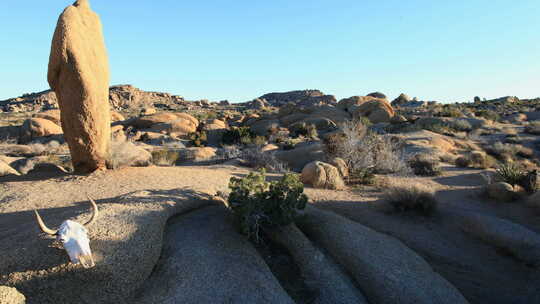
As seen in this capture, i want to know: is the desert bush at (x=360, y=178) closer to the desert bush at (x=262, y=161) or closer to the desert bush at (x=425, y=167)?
the desert bush at (x=425, y=167)

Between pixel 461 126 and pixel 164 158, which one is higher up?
pixel 461 126

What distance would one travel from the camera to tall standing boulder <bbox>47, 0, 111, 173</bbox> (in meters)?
6.79

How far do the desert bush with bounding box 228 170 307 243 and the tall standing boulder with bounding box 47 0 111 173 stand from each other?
402 cm

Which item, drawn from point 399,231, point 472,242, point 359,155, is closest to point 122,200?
point 399,231

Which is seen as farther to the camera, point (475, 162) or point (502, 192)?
point (475, 162)

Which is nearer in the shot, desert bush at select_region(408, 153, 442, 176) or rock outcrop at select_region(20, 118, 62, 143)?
desert bush at select_region(408, 153, 442, 176)

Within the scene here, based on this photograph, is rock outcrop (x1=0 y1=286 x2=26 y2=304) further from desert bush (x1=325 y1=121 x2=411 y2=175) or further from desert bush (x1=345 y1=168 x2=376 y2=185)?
desert bush (x1=325 y1=121 x2=411 y2=175)

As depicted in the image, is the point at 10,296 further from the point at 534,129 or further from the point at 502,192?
the point at 534,129

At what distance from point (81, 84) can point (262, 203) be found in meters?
4.72

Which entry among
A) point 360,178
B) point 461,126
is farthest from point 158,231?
point 461,126

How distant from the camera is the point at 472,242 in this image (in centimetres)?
623

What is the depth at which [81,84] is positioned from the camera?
6891 millimetres

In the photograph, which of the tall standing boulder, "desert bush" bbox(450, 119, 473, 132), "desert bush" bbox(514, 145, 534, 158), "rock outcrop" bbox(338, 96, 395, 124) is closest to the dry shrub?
"desert bush" bbox(514, 145, 534, 158)

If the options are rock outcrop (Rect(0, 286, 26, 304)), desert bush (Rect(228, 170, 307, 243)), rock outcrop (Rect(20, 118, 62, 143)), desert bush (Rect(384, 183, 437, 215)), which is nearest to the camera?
rock outcrop (Rect(0, 286, 26, 304))
